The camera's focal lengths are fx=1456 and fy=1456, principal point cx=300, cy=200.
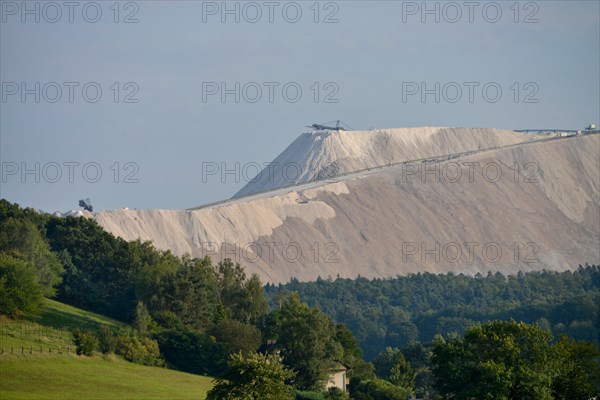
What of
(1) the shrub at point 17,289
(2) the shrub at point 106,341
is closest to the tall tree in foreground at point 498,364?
(2) the shrub at point 106,341

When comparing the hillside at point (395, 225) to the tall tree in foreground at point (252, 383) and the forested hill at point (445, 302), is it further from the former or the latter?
the tall tree in foreground at point (252, 383)

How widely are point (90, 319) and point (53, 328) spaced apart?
18.4 ft

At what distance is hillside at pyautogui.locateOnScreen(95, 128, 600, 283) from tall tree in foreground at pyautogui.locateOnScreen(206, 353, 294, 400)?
103 metres

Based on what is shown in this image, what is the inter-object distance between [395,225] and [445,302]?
105ft

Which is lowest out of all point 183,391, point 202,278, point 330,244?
point 183,391

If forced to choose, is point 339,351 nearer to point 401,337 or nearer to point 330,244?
point 401,337

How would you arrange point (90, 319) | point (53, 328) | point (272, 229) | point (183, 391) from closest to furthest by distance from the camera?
point (183, 391)
point (53, 328)
point (90, 319)
point (272, 229)

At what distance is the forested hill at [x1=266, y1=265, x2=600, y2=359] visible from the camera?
126m

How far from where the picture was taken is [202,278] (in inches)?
3381

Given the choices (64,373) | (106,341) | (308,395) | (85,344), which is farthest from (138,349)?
(64,373)

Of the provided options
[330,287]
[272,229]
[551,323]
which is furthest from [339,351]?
[272,229]

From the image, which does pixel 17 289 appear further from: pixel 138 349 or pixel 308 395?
pixel 308 395

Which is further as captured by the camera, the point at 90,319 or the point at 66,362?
the point at 90,319

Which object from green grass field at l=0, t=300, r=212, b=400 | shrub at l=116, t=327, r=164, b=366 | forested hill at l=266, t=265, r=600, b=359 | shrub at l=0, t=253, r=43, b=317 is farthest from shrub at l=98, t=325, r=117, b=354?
forested hill at l=266, t=265, r=600, b=359
